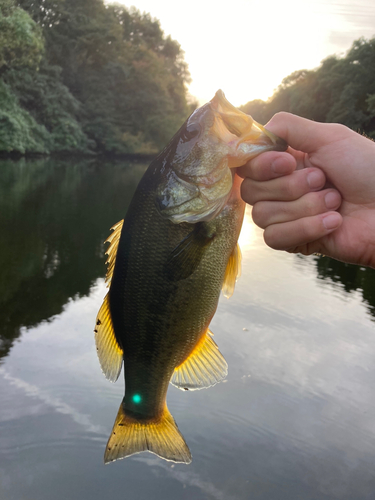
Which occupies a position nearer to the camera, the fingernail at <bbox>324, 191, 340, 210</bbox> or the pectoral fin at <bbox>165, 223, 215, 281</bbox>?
the pectoral fin at <bbox>165, 223, 215, 281</bbox>

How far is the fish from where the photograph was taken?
2.03 m

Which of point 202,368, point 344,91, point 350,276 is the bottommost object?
point 350,276

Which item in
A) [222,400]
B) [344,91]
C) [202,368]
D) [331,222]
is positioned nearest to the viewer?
[331,222]

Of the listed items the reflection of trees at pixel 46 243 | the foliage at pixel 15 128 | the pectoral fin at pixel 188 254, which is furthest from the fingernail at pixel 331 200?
the foliage at pixel 15 128

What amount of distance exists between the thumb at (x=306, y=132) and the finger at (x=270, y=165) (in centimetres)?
20

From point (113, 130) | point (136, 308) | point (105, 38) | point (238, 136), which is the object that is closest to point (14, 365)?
point (136, 308)

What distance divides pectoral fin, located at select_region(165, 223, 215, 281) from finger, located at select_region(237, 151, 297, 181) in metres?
0.36

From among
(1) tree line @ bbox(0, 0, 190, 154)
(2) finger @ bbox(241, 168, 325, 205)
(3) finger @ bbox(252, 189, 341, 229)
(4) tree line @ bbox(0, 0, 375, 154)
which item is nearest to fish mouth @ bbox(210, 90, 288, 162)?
(2) finger @ bbox(241, 168, 325, 205)

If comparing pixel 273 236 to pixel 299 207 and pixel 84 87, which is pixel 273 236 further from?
pixel 84 87

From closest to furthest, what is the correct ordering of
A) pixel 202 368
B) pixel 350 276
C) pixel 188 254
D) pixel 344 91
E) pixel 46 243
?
pixel 188 254, pixel 202 368, pixel 46 243, pixel 350 276, pixel 344 91

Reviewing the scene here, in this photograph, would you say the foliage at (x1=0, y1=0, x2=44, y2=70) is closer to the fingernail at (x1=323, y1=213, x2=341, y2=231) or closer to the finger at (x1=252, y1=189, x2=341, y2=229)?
the finger at (x1=252, y1=189, x2=341, y2=229)

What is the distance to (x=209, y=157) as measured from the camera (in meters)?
2.08

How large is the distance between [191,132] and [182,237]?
1.61 feet

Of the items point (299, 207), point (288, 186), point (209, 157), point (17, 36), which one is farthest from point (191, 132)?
point (17, 36)
